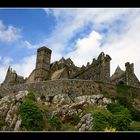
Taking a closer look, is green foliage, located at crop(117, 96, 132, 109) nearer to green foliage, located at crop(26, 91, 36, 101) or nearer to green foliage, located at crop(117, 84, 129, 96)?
green foliage, located at crop(117, 84, 129, 96)

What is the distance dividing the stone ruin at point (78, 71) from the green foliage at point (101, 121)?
→ 583 inches

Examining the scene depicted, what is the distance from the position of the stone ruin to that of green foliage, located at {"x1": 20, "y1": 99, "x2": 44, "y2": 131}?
14535 mm

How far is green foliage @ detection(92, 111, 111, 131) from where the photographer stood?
39406 millimetres

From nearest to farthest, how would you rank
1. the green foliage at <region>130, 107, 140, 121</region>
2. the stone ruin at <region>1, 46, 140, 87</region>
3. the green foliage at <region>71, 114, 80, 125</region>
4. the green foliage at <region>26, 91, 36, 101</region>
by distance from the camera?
the green foliage at <region>71, 114, 80, 125</region>
the green foliage at <region>130, 107, 140, 121</region>
the green foliage at <region>26, 91, 36, 101</region>
the stone ruin at <region>1, 46, 140, 87</region>

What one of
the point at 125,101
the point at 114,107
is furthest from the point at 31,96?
the point at 125,101

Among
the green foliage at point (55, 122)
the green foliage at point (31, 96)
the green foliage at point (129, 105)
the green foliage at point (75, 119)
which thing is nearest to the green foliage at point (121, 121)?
the green foliage at point (129, 105)

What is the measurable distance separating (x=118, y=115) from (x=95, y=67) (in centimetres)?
1873

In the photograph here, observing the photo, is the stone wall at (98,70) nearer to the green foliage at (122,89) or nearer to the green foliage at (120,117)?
the green foliage at (122,89)

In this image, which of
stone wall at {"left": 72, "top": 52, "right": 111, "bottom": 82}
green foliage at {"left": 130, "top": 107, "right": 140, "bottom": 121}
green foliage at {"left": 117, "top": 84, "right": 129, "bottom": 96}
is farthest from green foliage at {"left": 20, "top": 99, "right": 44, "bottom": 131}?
stone wall at {"left": 72, "top": 52, "right": 111, "bottom": 82}

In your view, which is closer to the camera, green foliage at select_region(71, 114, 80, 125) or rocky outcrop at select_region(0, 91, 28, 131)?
green foliage at select_region(71, 114, 80, 125)

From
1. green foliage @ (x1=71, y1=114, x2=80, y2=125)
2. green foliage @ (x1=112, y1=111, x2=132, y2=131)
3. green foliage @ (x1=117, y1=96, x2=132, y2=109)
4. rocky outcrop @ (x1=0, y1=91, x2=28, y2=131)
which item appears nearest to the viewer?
green foliage @ (x1=112, y1=111, x2=132, y2=131)

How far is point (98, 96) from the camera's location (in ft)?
156

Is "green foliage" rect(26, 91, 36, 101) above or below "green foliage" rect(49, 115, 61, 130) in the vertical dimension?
above
